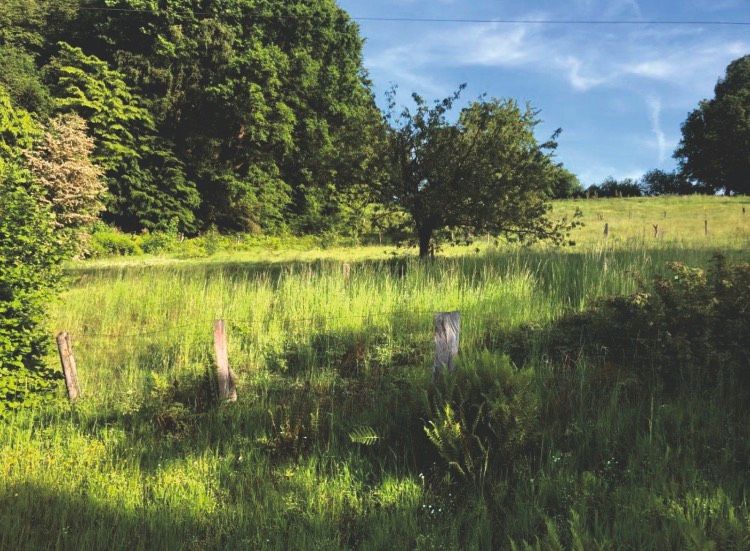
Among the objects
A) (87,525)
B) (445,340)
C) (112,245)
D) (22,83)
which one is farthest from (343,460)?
Answer: (22,83)

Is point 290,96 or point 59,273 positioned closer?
point 59,273

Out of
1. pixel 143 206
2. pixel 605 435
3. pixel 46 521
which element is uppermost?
pixel 143 206

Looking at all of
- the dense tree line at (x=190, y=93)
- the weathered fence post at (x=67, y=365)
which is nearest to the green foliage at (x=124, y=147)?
the dense tree line at (x=190, y=93)

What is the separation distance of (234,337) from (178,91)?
28.7 meters

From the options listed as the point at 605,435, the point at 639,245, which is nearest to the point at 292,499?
the point at 605,435

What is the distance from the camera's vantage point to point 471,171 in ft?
37.3

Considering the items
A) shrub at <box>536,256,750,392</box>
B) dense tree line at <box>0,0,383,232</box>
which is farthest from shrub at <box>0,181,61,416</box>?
dense tree line at <box>0,0,383,232</box>

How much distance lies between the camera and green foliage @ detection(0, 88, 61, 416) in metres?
4.82

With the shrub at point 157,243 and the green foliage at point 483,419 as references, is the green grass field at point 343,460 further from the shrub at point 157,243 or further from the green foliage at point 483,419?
the shrub at point 157,243

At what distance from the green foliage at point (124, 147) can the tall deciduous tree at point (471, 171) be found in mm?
22039

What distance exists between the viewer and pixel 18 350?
16.4ft

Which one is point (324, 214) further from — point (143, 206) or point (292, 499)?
point (292, 499)

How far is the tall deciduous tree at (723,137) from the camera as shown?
5253cm

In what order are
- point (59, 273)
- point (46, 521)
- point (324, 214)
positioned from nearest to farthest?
point (46, 521) → point (59, 273) → point (324, 214)
